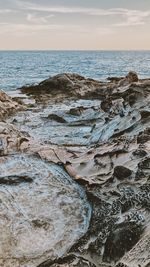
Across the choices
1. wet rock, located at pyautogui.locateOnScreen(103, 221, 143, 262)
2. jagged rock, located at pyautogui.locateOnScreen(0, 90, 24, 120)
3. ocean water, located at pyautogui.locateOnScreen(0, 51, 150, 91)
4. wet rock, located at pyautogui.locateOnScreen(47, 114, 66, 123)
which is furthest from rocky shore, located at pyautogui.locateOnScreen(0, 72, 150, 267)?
ocean water, located at pyautogui.locateOnScreen(0, 51, 150, 91)

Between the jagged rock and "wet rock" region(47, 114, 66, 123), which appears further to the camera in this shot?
the jagged rock

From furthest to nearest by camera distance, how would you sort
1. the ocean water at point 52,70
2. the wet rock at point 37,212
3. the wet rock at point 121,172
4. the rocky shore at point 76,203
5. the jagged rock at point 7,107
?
1. the ocean water at point 52,70
2. the jagged rock at point 7,107
3. the wet rock at point 121,172
4. the wet rock at point 37,212
5. the rocky shore at point 76,203

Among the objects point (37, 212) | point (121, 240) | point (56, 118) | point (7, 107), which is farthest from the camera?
point (7, 107)

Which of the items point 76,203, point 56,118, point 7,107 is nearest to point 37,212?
point 76,203

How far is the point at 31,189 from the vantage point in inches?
286

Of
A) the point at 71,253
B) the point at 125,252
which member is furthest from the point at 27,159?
the point at 125,252

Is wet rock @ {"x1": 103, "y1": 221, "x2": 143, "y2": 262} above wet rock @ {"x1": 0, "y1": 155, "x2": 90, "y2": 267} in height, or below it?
above

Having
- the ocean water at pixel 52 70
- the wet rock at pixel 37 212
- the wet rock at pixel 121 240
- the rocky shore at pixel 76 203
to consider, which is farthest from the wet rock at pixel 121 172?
the ocean water at pixel 52 70

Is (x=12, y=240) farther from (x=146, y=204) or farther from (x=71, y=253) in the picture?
(x=146, y=204)

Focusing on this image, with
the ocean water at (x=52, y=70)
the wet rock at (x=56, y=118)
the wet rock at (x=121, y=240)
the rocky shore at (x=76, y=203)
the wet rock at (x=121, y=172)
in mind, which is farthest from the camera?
the ocean water at (x=52, y=70)

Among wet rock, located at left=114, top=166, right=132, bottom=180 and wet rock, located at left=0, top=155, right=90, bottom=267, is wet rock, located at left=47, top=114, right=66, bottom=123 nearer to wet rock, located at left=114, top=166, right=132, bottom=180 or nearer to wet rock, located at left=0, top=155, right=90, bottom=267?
wet rock, located at left=0, top=155, right=90, bottom=267

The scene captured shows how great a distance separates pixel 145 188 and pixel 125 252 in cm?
136

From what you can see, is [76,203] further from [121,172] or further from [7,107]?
[7,107]

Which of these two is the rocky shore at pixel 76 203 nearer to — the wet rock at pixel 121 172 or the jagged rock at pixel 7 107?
the wet rock at pixel 121 172
